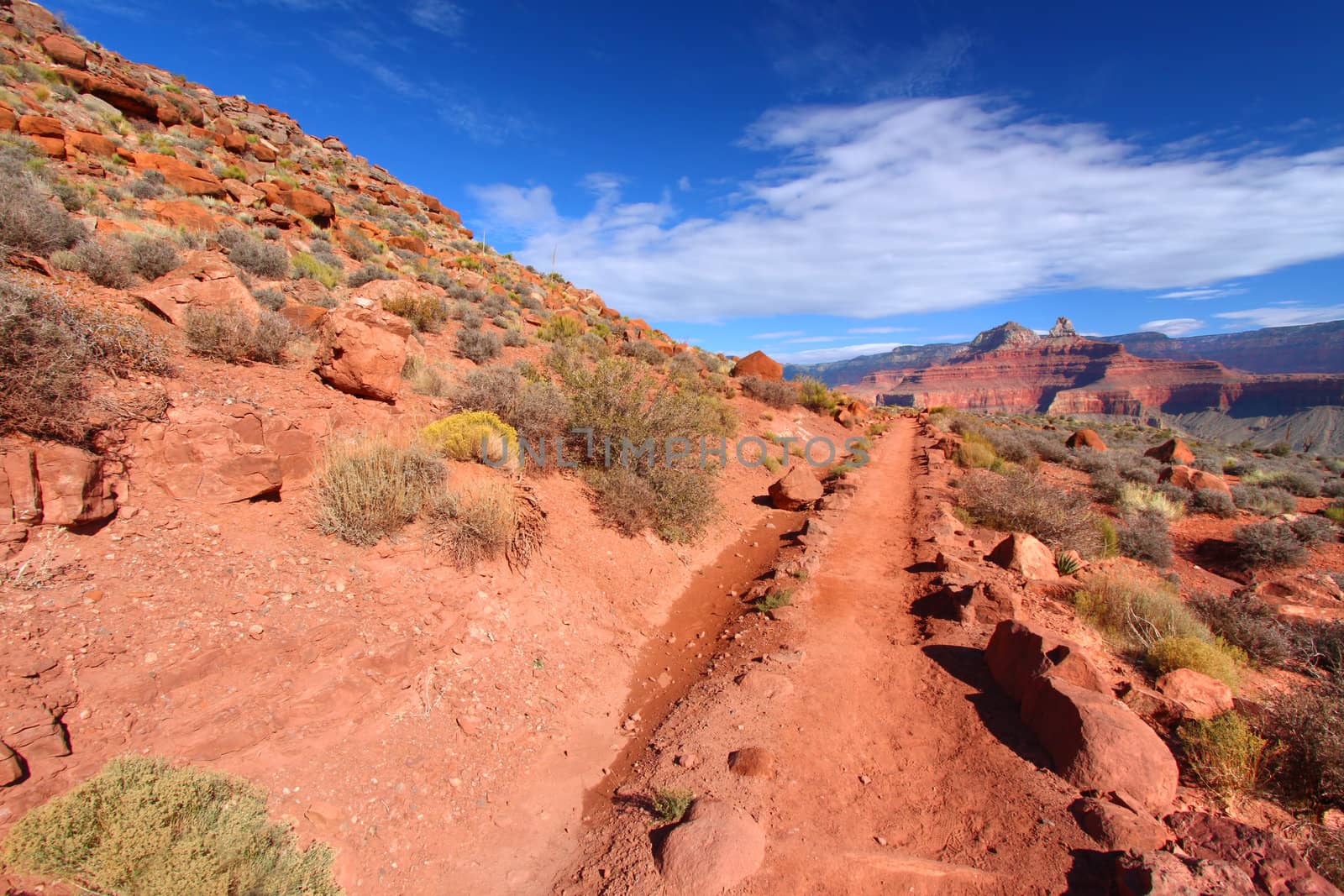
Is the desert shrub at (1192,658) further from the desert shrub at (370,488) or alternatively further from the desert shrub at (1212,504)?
the desert shrub at (1212,504)

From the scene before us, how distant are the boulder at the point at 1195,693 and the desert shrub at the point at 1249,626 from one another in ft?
4.63

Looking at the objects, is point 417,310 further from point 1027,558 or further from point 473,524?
point 1027,558

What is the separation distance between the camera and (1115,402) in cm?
7325

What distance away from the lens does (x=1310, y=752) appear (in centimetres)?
303

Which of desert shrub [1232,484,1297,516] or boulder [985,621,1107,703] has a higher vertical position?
boulder [985,621,1107,703]

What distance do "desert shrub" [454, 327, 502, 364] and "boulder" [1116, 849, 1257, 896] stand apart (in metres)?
10.6

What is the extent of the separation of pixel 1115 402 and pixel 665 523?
92.5 m

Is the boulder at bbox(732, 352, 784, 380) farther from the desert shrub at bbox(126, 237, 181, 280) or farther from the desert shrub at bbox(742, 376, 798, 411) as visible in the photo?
the desert shrub at bbox(126, 237, 181, 280)

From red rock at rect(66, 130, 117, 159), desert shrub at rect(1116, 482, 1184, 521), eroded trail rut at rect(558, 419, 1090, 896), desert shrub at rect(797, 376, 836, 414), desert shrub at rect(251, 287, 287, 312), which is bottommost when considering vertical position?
eroded trail rut at rect(558, 419, 1090, 896)

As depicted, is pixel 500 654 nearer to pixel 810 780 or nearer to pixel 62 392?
pixel 810 780

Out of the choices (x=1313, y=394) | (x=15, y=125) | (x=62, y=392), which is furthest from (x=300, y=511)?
(x=1313, y=394)

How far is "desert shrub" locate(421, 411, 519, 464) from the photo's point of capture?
6191mm

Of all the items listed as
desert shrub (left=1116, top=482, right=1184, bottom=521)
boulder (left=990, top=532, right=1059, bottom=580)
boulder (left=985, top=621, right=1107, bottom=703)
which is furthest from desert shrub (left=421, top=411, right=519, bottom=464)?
desert shrub (left=1116, top=482, right=1184, bottom=521)

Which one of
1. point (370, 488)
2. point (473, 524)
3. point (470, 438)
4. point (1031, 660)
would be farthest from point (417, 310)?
point (1031, 660)
